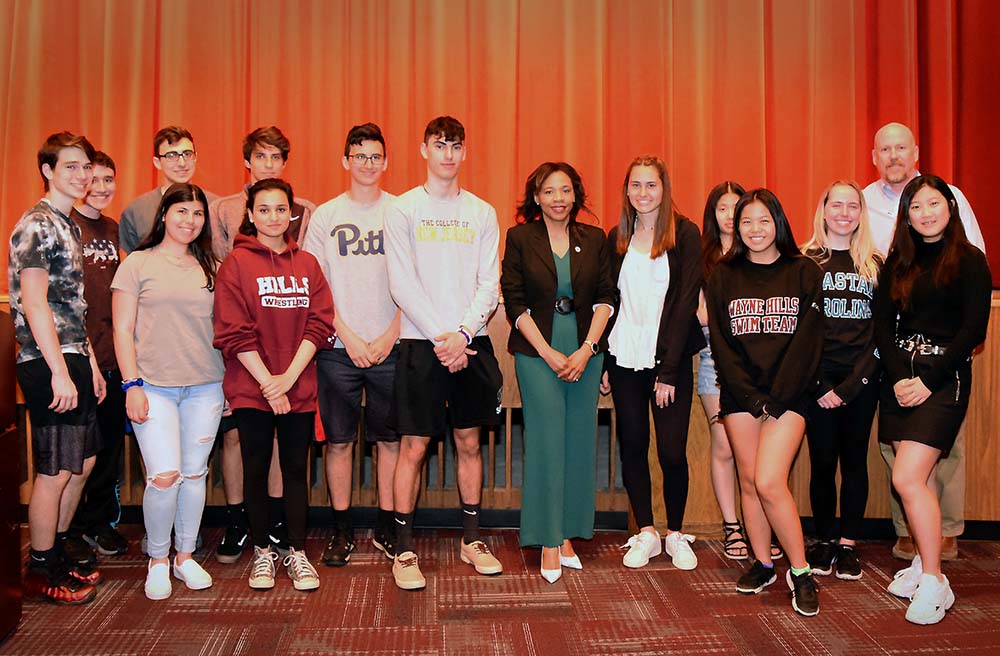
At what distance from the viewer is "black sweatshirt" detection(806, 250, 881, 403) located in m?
2.90

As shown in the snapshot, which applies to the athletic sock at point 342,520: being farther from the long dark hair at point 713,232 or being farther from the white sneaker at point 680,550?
the long dark hair at point 713,232

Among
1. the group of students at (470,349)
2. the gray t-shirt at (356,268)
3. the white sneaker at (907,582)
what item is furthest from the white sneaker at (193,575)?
the white sneaker at (907,582)

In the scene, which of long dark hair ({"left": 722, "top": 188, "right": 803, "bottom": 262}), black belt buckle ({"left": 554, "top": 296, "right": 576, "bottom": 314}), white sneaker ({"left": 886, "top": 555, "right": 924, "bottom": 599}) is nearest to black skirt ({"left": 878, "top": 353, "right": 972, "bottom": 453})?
white sneaker ({"left": 886, "top": 555, "right": 924, "bottom": 599})

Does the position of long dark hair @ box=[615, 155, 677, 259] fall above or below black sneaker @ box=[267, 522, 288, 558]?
above

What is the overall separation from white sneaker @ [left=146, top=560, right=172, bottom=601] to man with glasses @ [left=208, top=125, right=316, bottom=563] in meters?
0.33

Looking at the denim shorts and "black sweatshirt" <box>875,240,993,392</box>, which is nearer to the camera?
"black sweatshirt" <box>875,240,993,392</box>

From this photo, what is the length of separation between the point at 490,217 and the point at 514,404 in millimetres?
933

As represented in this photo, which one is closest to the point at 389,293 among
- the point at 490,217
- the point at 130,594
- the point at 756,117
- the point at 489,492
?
the point at 490,217

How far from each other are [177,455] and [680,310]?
1836 millimetres

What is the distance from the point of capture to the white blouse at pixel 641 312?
3.01 metres

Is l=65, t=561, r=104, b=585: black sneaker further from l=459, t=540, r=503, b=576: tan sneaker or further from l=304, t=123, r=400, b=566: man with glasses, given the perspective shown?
l=459, t=540, r=503, b=576: tan sneaker

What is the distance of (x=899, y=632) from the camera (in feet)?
8.16

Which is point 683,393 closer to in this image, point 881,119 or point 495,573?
point 495,573

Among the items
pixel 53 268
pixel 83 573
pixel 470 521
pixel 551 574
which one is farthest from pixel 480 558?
pixel 53 268
